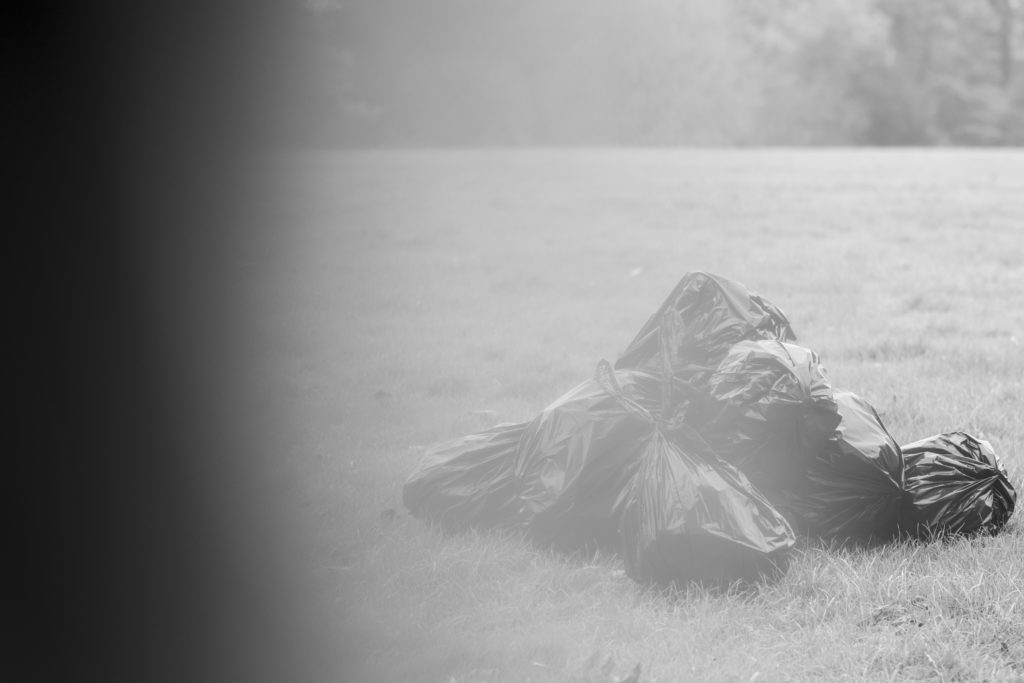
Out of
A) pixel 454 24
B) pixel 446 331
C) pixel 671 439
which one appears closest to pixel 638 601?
pixel 671 439

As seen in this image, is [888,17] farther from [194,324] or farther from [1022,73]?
[194,324]

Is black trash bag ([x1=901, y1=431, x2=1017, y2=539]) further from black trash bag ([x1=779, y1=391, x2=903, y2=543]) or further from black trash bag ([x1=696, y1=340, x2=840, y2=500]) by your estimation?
black trash bag ([x1=696, y1=340, x2=840, y2=500])

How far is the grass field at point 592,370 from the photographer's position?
280cm

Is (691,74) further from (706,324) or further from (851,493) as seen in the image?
(851,493)

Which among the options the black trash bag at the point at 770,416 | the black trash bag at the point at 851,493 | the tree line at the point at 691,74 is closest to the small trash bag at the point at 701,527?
the black trash bag at the point at 770,416

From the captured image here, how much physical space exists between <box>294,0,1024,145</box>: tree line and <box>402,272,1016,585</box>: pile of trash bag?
2244cm

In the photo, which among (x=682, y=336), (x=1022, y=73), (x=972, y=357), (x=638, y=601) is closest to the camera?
(x=638, y=601)

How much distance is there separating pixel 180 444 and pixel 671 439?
2.49m

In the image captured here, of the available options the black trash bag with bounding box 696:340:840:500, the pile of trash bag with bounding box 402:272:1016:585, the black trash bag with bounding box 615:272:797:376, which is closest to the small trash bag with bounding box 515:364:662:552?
the pile of trash bag with bounding box 402:272:1016:585

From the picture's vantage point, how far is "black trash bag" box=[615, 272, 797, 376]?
373 cm

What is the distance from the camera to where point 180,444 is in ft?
14.8

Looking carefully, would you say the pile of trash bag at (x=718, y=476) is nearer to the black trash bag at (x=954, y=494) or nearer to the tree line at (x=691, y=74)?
the black trash bag at (x=954, y=494)

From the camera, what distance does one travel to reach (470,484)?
366 cm

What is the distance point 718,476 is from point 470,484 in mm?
1027
